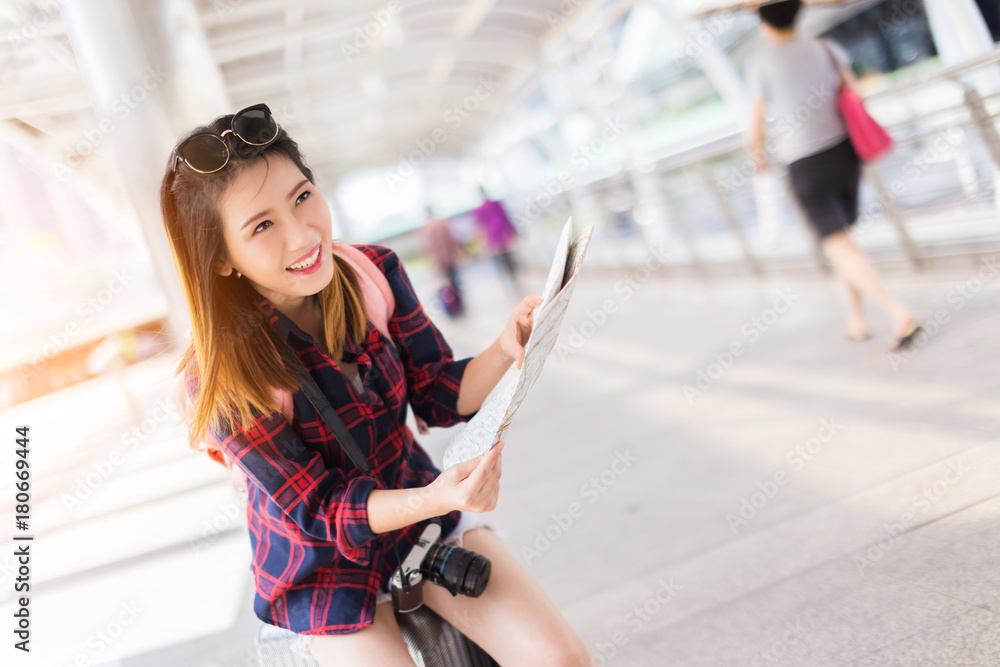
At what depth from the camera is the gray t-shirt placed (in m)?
3.35

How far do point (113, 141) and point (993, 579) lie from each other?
3.76 m

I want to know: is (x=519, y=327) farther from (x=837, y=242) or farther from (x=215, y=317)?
(x=837, y=242)

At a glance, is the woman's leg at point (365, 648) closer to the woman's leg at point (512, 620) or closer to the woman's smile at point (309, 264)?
the woman's leg at point (512, 620)

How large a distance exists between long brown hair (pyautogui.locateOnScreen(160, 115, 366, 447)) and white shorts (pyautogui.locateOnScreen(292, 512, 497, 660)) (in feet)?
1.50

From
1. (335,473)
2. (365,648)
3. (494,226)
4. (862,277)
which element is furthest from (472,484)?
(494,226)

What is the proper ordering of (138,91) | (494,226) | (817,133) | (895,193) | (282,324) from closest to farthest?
(282,324) < (138,91) < (817,133) < (895,193) < (494,226)

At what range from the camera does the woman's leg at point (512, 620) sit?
49.2 inches

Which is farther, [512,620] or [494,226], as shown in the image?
[494,226]

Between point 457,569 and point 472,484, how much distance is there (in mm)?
287

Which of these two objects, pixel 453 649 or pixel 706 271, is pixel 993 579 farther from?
pixel 706 271

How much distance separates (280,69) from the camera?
13695mm

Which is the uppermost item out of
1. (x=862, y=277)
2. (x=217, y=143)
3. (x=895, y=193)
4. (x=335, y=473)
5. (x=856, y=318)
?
(x=217, y=143)

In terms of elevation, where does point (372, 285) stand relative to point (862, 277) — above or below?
above

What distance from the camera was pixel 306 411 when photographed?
1.32m
